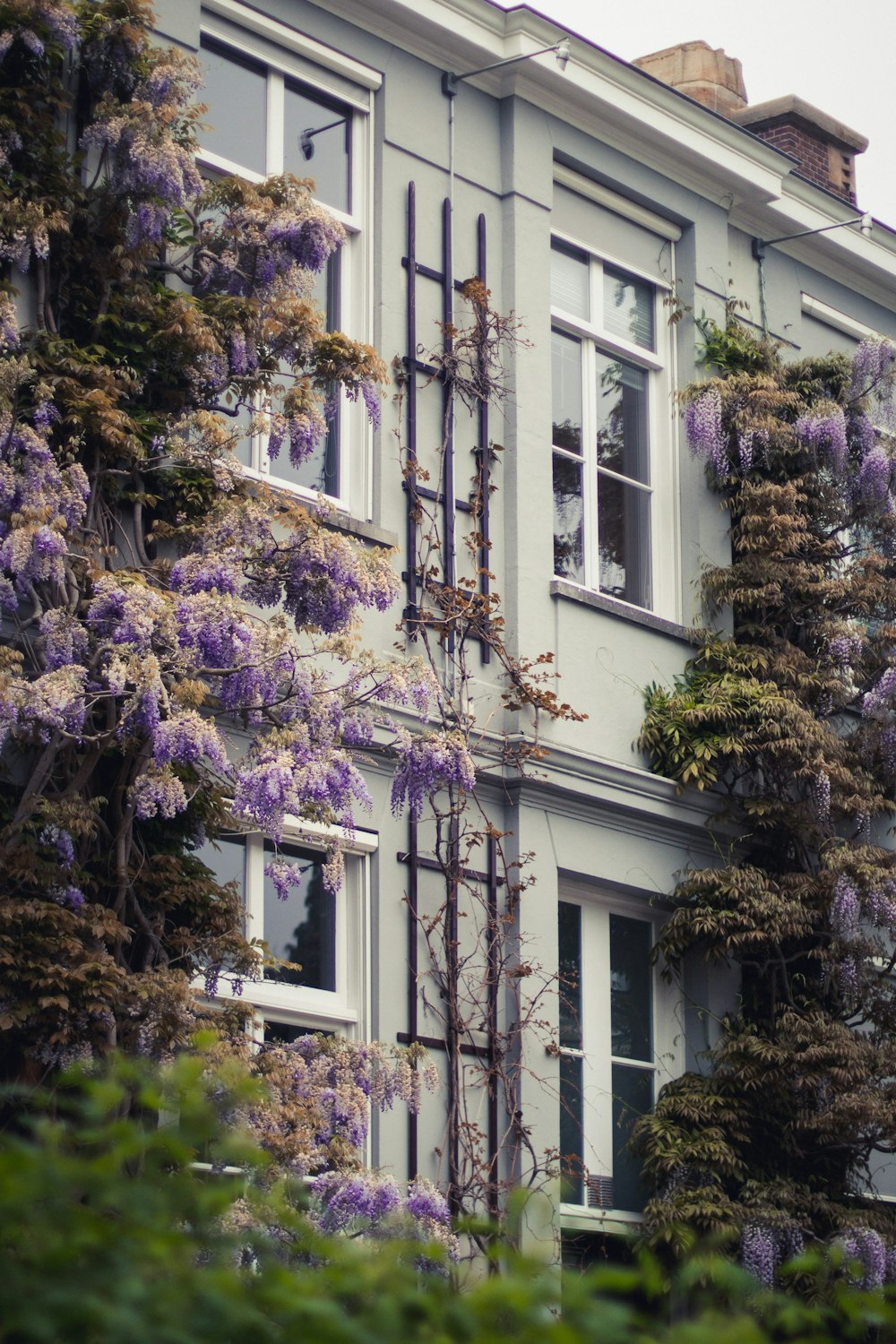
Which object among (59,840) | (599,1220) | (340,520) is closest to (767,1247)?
(599,1220)

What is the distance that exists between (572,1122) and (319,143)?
5914 millimetres

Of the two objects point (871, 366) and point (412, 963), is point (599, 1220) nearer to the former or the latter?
point (412, 963)

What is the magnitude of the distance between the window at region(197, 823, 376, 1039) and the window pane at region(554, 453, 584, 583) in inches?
113

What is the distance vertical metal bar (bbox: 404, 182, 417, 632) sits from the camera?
37.8 ft

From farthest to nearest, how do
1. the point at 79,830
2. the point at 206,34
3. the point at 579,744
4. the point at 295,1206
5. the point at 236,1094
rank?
the point at 579,744
the point at 206,34
the point at 79,830
the point at 295,1206
the point at 236,1094

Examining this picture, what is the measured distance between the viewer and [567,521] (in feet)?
42.9

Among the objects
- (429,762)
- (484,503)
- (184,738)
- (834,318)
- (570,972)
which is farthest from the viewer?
(834,318)

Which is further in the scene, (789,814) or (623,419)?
(623,419)

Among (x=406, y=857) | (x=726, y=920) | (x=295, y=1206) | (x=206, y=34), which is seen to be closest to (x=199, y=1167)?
(x=406, y=857)

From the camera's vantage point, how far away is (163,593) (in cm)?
885

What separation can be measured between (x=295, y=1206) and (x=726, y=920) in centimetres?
870

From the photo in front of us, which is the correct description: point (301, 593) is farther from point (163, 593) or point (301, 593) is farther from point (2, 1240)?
point (2, 1240)

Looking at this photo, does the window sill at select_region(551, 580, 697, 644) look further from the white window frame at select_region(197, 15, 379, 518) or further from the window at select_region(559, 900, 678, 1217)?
the window at select_region(559, 900, 678, 1217)

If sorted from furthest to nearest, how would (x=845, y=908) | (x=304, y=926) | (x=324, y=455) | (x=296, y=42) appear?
1. (x=845, y=908)
2. (x=296, y=42)
3. (x=324, y=455)
4. (x=304, y=926)
